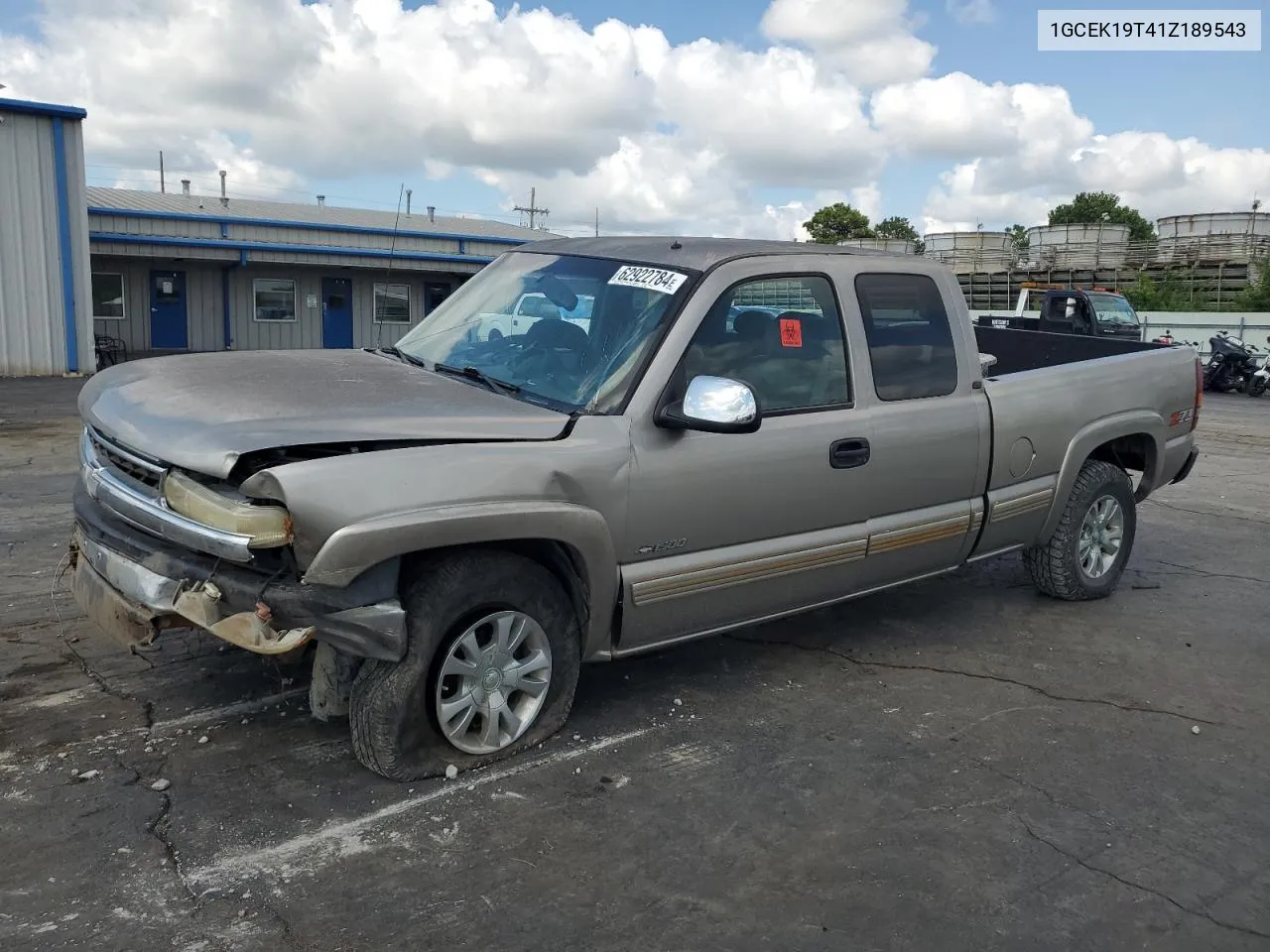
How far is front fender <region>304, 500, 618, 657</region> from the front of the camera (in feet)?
10.7

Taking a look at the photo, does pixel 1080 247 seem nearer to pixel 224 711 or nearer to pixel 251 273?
pixel 251 273

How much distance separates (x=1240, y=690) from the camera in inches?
196

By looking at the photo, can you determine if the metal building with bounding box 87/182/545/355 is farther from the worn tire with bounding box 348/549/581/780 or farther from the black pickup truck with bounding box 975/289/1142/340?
the worn tire with bounding box 348/549/581/780

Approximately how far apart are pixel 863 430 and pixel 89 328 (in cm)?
1961

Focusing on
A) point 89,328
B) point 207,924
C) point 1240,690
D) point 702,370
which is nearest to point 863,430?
point 702,370

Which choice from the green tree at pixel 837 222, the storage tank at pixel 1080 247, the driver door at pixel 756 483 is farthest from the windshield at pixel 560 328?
the green tree at pixel 837 222

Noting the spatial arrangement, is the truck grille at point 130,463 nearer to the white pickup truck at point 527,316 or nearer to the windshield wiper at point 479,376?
the windshield wiper at point 479,376

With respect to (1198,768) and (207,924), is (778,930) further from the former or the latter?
(1198,768)

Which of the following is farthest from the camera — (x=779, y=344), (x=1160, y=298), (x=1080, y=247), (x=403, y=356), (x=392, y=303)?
(x=1080, y=247)

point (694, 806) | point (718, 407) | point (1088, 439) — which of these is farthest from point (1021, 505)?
point (694, 806)

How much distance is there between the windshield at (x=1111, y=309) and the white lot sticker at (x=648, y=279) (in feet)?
65.6

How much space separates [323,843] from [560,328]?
2.13 metres

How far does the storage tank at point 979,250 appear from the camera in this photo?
44844 millimetres

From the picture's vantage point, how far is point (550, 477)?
145 inches
